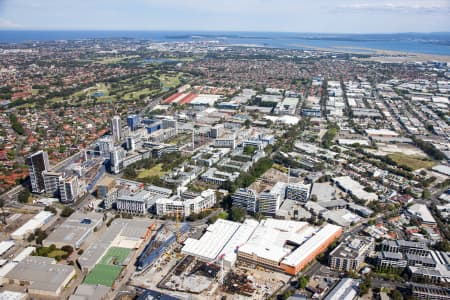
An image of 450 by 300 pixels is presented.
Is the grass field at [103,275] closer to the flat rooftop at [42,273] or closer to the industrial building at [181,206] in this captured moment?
the flat rooftop at [42,273]

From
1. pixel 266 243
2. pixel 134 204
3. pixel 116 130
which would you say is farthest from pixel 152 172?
pixel 266 243

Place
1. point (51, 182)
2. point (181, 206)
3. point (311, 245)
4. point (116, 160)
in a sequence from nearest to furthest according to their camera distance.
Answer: point (311, 245), point (181, 206), point (51, 182), point (116, 160)

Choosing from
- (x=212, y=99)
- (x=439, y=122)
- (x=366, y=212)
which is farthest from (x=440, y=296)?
(x=212, y=99)

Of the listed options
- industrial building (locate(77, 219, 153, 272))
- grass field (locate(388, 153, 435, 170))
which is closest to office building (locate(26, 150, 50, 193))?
industrial building (locate(77, 219, 153, 272))

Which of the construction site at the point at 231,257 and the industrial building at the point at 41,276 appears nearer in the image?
the industrial building at the point at 41,276

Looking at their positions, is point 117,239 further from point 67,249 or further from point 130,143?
point 130,143

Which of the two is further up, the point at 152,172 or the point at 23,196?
the point at 23,196

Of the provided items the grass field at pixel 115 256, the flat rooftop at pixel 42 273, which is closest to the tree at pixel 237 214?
the grass field at pixel 115 256
